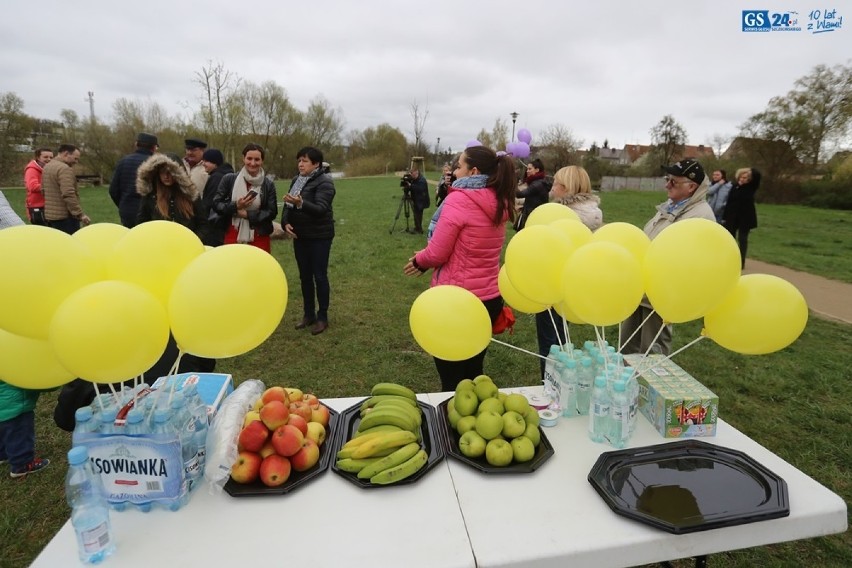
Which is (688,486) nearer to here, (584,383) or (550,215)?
(584,383)

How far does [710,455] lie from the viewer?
1631 millimetres

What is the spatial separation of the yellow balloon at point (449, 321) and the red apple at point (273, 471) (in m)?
0.69

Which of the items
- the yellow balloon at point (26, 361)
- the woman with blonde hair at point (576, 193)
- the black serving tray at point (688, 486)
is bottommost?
the black serving tray at point (688, 486)

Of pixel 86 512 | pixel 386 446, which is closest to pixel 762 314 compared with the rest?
pixel 386 446

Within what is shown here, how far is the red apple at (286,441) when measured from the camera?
1.49m

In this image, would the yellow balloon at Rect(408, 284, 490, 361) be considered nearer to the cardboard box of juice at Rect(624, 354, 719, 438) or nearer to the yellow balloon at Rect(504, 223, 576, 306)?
the yellow balloon at Rect(504, 223, 576, 306)

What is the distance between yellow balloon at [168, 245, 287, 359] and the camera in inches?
49.9

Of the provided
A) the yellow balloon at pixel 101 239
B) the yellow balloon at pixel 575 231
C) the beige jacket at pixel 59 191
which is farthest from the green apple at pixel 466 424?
the beige jacket at pixel 59 191

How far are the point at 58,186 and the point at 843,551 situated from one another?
7.99 metres

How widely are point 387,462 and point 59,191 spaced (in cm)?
651

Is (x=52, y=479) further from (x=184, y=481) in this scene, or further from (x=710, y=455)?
(x=710, y=455)

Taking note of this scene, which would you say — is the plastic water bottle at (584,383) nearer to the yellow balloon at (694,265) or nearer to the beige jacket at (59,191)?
the yellow balloon at (694,265)

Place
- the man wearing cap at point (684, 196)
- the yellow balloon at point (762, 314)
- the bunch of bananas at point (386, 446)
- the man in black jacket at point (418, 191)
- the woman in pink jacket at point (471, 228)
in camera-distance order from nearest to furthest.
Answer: the bunch of bananas at point (386, 446) < the yellow balloon at point (762, 314) < the woman in pink jacket at point (471, 228) < the man wearing cap at point (684, 196) < the man in black jacket at point (418, 191)

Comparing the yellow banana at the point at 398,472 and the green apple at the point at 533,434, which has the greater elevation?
the green apple at the point at 533,434
